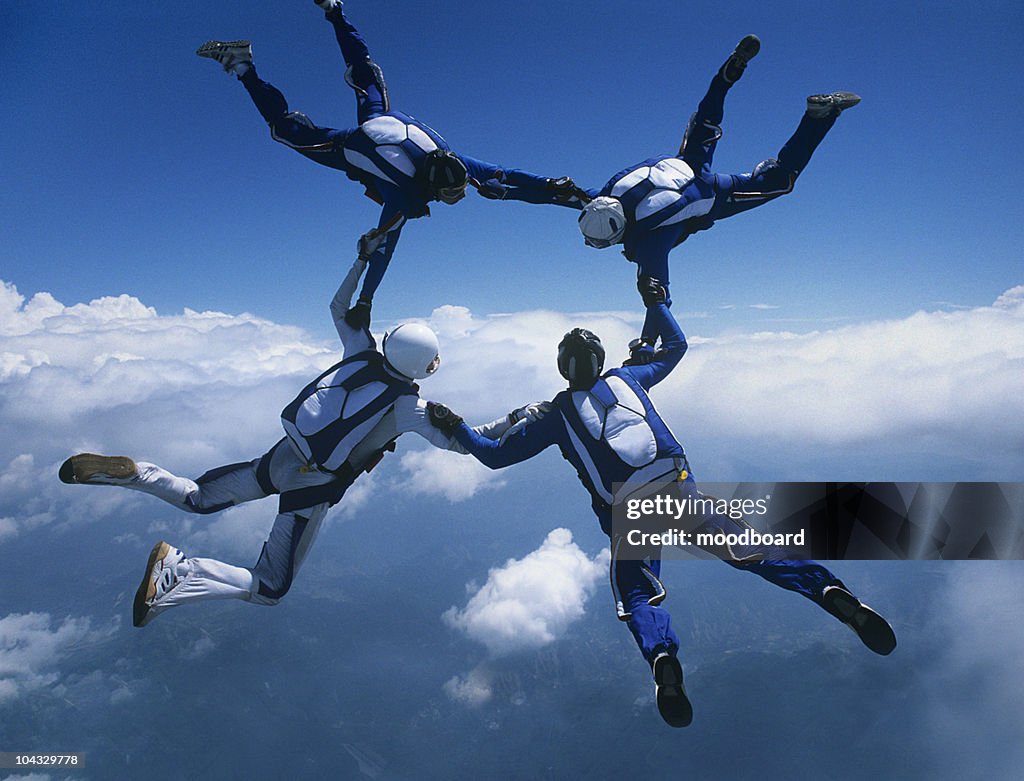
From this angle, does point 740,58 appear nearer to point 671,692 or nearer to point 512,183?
point 512,183

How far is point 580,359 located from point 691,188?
2876 mm

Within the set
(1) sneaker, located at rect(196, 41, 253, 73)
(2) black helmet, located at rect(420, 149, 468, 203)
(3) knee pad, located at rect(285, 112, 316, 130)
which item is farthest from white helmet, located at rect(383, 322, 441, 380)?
(1) sneaker, located at rect(196, 41, 253, 73)

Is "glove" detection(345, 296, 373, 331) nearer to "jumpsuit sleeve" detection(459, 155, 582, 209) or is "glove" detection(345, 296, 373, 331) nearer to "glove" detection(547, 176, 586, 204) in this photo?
"jumpsuit sleeve" detection(459, 155, 582, 209)

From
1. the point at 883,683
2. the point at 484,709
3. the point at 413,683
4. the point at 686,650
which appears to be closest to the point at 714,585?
the point at 686,650

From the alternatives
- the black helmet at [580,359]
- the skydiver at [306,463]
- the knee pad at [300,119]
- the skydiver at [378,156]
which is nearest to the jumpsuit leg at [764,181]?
the skydiver at [378,156]

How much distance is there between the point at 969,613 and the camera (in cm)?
10938

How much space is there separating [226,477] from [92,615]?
500 ft

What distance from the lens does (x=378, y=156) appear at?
6.09 metres

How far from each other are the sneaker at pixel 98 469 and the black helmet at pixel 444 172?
4326mm

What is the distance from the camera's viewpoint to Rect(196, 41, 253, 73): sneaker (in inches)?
238

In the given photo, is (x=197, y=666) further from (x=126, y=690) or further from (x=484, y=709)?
(x=484, y=709)

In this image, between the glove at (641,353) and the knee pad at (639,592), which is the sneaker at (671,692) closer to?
the knee pad at (639,592)

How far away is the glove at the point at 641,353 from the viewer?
591cm

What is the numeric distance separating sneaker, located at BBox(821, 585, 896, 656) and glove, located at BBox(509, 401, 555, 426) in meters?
2.99
